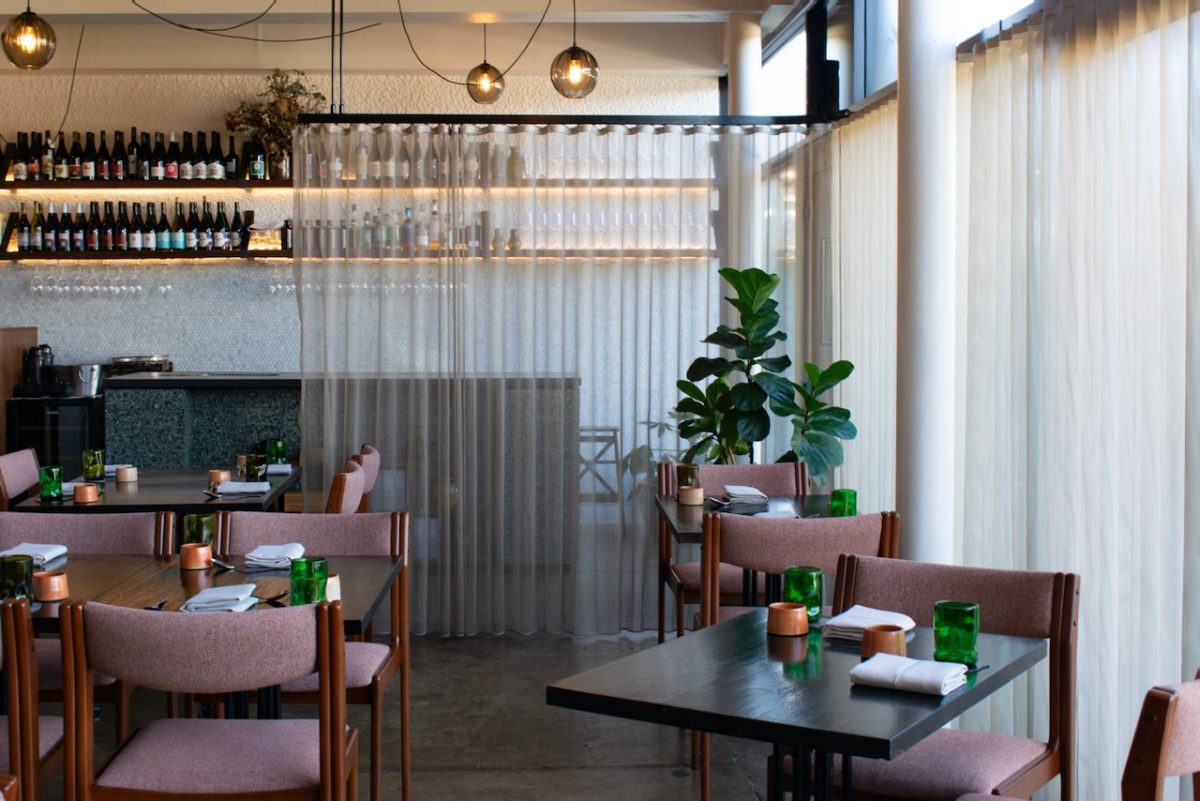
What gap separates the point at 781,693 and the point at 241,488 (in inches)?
117

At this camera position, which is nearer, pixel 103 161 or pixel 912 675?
pixel 912 675

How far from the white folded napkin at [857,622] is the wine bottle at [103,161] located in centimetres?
738

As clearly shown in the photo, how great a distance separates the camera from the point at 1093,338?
11.0 ft

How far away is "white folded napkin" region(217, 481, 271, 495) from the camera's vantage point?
4.62 m

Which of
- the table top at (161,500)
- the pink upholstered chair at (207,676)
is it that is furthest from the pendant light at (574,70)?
the pink upholstered chair at (207,676)

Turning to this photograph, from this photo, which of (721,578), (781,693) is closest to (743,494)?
(721,578)

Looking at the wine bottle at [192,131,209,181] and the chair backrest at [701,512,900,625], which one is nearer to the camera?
the chair backrest at [701,512,900,625]

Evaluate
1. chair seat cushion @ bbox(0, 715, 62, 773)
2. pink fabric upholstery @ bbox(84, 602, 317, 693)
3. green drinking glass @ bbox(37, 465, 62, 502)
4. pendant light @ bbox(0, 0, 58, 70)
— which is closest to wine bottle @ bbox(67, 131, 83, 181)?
pendant light @ bbox(0, 0, 58, 70)

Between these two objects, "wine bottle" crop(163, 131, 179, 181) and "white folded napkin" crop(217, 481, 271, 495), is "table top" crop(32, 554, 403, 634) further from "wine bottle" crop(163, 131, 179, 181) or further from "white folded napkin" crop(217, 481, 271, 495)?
"wine bottle" crop(163, 131, 179, 181)

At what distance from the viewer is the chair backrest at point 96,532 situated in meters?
3.57

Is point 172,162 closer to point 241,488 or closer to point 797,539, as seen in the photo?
point 241,488

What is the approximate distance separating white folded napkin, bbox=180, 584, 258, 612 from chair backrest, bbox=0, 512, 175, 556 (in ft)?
2.42

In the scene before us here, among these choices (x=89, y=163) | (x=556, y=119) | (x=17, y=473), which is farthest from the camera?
(x=89, y=163)

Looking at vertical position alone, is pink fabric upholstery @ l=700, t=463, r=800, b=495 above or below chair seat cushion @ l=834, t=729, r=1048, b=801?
above
